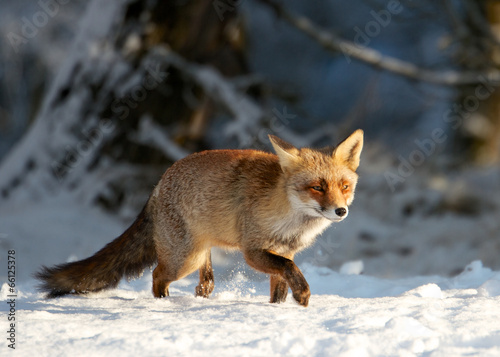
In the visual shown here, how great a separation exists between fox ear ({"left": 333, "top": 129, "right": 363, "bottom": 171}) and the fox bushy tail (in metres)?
1.55

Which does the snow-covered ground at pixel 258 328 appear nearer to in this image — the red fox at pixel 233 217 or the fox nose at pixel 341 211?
the red fox at pixel 233 217

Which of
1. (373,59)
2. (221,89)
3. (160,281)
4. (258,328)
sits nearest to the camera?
(258,328)

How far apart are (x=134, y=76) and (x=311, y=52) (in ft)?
34.8

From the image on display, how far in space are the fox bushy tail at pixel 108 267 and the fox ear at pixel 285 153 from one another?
4.05ft

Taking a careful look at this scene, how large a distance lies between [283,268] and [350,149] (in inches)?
38.0

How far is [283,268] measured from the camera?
339 cm

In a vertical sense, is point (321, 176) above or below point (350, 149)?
below

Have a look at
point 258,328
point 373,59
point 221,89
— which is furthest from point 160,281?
point 373,59

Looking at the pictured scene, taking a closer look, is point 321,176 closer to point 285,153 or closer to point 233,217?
point 285,153

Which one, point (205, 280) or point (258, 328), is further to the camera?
point (205, 280)

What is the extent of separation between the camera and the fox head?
3346 mm

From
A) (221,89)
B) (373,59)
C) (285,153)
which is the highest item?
(373,59)

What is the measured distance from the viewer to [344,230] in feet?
28.8

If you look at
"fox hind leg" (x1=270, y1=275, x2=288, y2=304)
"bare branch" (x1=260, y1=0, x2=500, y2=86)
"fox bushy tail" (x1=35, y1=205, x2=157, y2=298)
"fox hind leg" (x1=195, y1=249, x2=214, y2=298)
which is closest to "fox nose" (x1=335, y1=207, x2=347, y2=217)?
"fox hind leg" (x1=270, y1=275, x2=288, y2=304)
